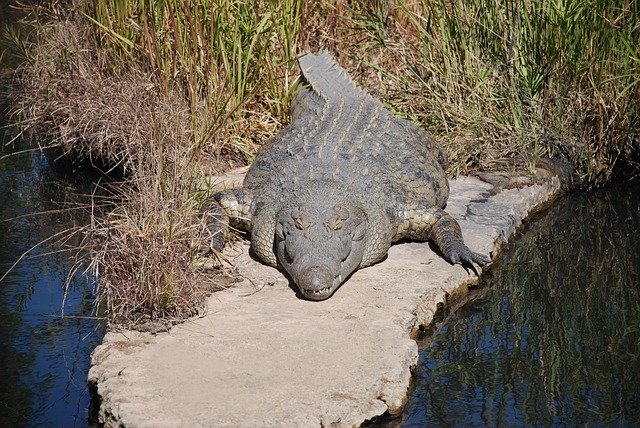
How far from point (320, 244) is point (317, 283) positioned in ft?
1.43

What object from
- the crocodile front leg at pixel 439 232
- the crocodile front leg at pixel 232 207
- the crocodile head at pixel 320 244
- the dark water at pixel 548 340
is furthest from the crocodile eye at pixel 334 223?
the dark water at pixel 548 340

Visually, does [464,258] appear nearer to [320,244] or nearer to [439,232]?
[439,232]

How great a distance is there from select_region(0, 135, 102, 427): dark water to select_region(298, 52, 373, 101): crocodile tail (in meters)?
2.03

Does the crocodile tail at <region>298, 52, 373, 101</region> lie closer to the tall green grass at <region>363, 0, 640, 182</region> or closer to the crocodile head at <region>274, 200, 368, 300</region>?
the tall green grass at <region>363, 0, 640, 182</region>

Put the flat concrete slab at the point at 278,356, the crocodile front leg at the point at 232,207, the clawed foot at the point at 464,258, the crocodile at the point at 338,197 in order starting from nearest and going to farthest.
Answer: the flat concrete slab at the point at 278,356
the crocodile at the point at 338,197
the clawed foot at the point at 464,258
the crocodile front leg at the point at 232,207

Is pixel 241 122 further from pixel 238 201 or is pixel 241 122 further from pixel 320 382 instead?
pixel 320 382

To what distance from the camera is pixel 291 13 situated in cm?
818

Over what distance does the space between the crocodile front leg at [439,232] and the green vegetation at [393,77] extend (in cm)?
129

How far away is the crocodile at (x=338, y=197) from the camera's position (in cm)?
586

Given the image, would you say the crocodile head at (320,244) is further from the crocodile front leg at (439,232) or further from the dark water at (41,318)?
the dark water at (41,318)

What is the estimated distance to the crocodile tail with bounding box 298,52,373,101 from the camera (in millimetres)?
7645

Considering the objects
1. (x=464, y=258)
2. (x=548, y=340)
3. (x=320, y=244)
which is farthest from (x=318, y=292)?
(x=548, y=340)

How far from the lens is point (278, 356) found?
4746 millimetres

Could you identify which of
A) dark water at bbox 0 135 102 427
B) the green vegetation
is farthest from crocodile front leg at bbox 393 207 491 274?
dark water at bbox 0 135 102 427
